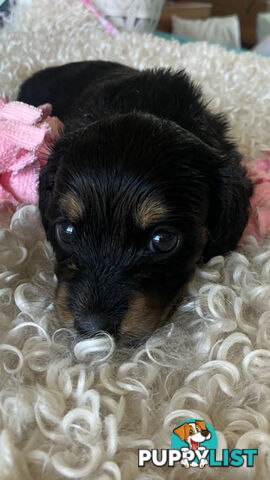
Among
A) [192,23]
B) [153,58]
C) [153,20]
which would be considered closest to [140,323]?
[153,58]

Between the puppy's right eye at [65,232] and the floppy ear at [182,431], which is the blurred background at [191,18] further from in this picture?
the floppy ear at [182,431]

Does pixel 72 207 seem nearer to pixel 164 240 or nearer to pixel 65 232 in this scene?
pixel 65 232

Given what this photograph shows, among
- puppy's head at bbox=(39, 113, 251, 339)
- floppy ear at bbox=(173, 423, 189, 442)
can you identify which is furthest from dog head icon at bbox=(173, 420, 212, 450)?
puppy's head at bbox=(39, 113, 251, 339)

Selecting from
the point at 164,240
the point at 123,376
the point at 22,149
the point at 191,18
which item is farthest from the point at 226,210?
the point at 191,18

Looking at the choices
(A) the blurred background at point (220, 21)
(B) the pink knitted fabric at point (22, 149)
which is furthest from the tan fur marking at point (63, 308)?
(A) the blurred background at point (220, 21)

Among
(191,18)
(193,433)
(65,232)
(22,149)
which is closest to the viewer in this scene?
(193,433)

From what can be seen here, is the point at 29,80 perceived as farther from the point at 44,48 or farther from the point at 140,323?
the point at 140,323
